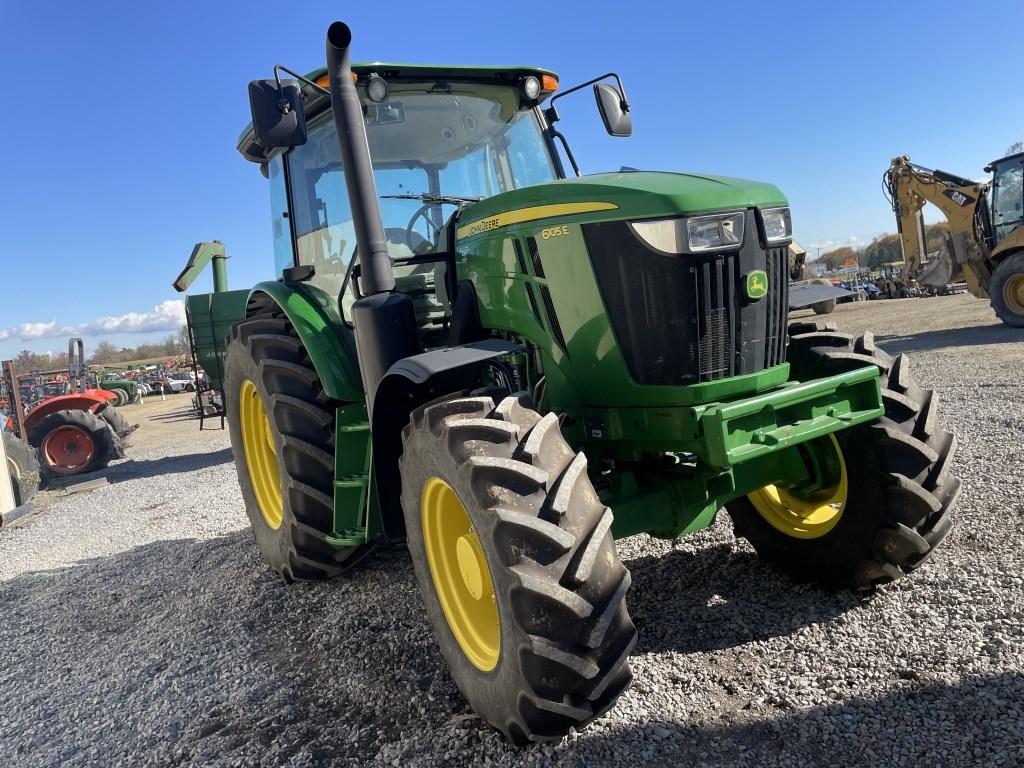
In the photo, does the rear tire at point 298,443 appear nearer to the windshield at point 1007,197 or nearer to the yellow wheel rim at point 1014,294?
the yellow wheel rim at point 1014,294

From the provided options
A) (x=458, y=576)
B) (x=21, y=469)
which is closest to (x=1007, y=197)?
(x=458, y=576)

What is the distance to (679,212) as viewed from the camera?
2.48 metres

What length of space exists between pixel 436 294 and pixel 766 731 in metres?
2.21

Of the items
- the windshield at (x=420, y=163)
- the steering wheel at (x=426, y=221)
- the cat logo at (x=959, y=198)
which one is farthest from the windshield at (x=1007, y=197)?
the steering wheel at (x=426, y=221)

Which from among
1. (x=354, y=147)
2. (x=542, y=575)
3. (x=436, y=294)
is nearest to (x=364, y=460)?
(x=436, y=294)

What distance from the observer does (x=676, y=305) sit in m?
2.56

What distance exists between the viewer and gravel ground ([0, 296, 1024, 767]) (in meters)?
2.31

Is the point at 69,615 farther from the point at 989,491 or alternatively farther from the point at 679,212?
the point at 989,491

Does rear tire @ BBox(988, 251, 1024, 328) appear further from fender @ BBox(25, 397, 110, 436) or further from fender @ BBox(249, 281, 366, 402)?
fender @ BBox(25, 397, 110, 436)

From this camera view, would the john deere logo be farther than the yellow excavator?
No

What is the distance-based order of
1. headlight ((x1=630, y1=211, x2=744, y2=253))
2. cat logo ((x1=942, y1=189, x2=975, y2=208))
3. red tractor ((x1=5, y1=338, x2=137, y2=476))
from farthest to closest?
cat logo ((x1=942, y1=189, x2=975, y2=208))
red tractor ((x1=5, y1=338, x2=137, y2=476))
headlight ((x1=630, y1=211, x2=744, y2=253))

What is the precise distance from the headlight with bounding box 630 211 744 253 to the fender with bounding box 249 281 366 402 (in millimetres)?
1532

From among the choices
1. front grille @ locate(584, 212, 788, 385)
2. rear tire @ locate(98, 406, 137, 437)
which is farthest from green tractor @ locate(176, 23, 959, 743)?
rear tire @ locate(98, 406, 137, 437)

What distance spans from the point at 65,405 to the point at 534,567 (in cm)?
1198
